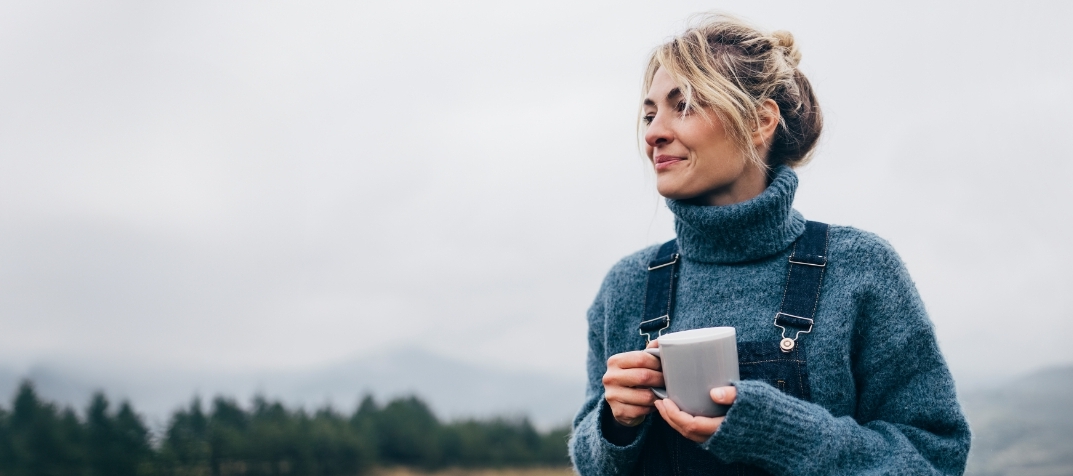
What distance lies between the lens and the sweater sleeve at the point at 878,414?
1685 mm

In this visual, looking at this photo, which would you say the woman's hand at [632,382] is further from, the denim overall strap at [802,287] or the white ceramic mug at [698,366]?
the denim overall strap at [802,287]

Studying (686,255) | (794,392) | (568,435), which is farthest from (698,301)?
(568,435)

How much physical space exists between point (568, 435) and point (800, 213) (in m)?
1.01

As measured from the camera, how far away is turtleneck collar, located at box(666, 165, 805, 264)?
2.08 meters

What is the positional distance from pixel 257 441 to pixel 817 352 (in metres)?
12.8

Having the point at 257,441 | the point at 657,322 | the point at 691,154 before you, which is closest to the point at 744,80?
the point at 691,154

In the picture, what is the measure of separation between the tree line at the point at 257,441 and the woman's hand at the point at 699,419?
5744mm

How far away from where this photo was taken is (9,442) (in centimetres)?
1039

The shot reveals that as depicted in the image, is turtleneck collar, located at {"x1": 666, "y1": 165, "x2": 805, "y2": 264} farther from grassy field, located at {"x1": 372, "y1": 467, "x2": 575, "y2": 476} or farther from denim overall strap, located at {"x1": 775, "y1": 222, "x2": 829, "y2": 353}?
grassy field, located at {"x1": 372, "y1": 467, "x2": 575, "y2": 476}

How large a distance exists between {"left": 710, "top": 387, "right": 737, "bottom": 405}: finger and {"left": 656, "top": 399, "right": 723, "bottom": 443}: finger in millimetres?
48

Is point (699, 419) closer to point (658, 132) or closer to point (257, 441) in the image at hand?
point (658, 132)

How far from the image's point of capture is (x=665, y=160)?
83.4 inches

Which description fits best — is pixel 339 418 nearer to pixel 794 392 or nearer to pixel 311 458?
pixel 311 458

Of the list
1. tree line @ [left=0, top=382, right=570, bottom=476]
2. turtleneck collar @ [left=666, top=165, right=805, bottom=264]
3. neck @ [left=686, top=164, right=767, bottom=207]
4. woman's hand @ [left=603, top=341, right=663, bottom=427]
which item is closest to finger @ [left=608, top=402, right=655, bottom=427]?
woman's hand @ [left=603, top=341, right=663, bottom=427]
